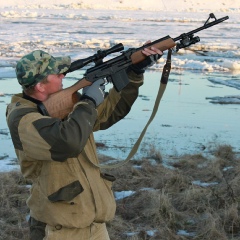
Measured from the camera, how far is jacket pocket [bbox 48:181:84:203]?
3027 millimetres

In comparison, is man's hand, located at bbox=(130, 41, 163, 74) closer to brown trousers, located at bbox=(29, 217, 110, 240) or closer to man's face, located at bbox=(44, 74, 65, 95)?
man's face, located at bbox=(44, 74, 65, 95)

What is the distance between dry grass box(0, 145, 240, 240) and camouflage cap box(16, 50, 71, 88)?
2.08m

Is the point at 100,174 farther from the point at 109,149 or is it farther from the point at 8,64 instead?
the point at 8,64

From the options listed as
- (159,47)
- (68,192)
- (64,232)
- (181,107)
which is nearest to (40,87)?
(68,192)

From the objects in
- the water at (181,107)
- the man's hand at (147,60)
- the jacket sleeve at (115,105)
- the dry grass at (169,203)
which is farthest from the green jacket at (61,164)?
the water at (181,107)

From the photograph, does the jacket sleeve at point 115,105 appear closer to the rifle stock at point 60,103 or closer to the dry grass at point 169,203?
the rifle stock at point 60,103

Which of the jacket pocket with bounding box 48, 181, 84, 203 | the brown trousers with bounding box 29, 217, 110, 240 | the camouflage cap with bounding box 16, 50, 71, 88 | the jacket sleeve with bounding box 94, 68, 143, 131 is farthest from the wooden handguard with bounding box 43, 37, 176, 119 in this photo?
the brown trousers with bounding box 29, 217, 110, 240

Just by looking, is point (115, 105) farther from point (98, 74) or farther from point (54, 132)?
point (54, 132)

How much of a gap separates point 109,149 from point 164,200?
2804 millimetres

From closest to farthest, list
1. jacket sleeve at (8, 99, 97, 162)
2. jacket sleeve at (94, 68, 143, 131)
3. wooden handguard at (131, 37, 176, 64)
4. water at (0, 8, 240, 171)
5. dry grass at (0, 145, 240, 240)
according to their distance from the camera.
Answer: jacket sleeve at (8, 99, 97, 162), jacket sleeve at (94, 68, 143, 131), wooden handguard at (131, 37, 176, 64), dry grass at (0, 145, 240, 240), water at (0, 8, 240, 171)

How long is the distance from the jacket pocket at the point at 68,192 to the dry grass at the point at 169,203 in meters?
1.82

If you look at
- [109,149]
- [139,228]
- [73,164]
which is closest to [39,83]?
[73,164]

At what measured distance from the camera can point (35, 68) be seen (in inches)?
119

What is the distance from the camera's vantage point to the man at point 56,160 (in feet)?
9.46
